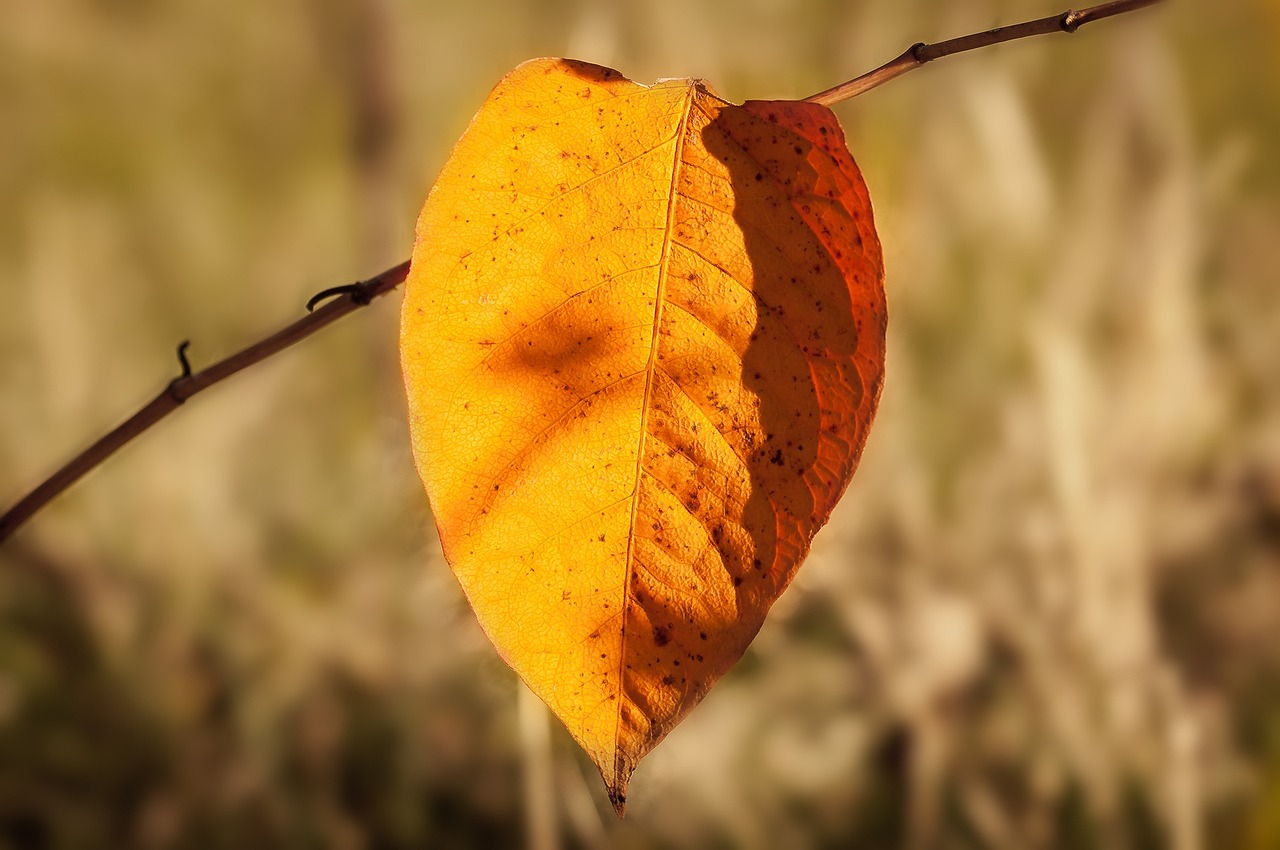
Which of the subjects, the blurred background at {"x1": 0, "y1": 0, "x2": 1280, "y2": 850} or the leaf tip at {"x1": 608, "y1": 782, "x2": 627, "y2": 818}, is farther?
the blurred background at {"x1": 0, "y1": 0, "x2": 1280, "y2": 850}

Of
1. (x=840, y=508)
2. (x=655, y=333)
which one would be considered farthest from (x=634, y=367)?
(x=840, y=508)

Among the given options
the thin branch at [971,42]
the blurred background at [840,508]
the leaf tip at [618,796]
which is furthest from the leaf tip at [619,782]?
the blurred background at [840,508]

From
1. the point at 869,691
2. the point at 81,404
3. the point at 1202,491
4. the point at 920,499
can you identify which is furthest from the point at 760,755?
the point at 81,404

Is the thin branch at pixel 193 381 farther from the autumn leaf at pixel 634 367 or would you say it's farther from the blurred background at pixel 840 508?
the blurred background at pixel 840 508

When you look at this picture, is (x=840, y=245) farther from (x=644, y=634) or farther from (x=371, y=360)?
(x=371, y=360)

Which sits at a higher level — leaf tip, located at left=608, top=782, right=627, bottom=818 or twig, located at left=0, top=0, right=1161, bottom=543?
twig, located at left=0, top=0, right=1161, bottom=543

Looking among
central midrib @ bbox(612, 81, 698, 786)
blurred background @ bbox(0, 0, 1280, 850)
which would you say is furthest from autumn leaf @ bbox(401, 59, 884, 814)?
blurred background @ bbox(0, 0, 1280, 850)

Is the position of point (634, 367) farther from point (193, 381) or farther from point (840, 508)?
point (840, 508)

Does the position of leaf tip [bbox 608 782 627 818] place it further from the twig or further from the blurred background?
the blurred background
